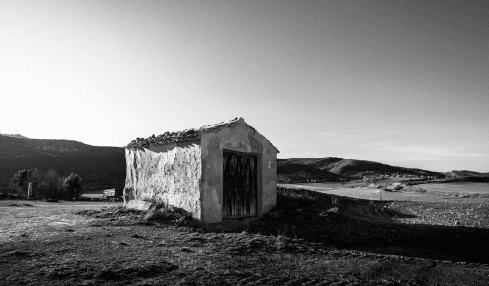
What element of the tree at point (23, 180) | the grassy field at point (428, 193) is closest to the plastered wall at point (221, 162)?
the grassy field at point (428, 193)

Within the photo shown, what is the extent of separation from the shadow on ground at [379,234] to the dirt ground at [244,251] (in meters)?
0.03

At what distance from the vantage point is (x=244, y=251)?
6273mm

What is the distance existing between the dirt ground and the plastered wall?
580 millimetres

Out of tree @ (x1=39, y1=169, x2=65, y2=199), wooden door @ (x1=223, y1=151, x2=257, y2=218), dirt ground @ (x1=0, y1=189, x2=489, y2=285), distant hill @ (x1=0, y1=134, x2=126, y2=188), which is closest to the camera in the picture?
dirt ground @ (x1=0, y1=189, x2=489, y2=285)

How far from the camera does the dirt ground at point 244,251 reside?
4.64m

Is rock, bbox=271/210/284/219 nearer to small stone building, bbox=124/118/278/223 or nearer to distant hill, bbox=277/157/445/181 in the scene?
small stone building, bbox=124/118/278/223

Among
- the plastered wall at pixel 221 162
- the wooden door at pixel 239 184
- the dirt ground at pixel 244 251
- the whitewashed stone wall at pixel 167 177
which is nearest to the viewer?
the dirt ground at pixel 244 251

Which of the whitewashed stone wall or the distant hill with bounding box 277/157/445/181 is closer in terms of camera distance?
the whitewashed stone wall

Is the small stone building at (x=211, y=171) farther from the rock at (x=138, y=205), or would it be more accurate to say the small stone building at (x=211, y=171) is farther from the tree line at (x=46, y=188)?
the tree line at (x=46, y=188)

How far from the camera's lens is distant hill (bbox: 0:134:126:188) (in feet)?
155

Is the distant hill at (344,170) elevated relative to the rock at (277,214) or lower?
elevated

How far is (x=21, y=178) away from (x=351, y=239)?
27.2 meters

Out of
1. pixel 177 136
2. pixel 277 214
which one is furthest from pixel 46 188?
pixel 277 214

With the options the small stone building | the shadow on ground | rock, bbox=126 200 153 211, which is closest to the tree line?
rock, bbox=126 200 153 211
